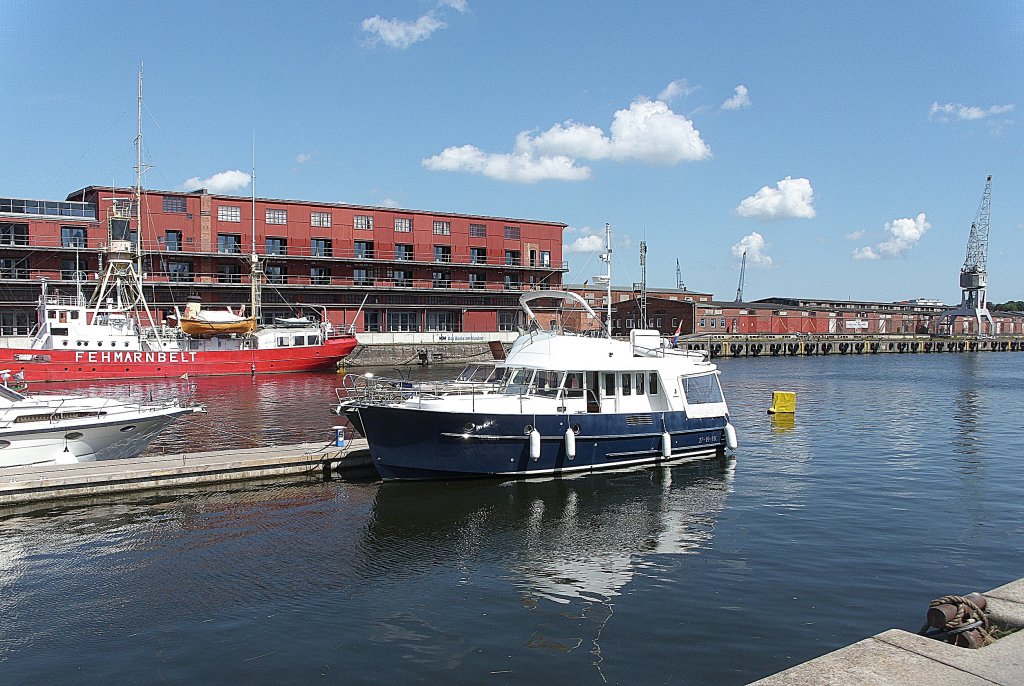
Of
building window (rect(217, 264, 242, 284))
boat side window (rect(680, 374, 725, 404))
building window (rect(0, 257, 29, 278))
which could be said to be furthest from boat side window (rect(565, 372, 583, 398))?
building window (rect(0, 257, 29, 278))

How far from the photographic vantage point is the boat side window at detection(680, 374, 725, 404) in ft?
76.3

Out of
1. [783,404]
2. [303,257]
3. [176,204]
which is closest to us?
[783,404]

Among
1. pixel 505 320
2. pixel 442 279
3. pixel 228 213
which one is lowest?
pixel 505 320

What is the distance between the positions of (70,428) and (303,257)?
51.4 meters

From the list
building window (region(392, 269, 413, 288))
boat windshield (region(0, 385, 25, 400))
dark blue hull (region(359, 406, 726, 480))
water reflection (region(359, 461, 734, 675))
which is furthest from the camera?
building window (region(392, 269, 413, 288))

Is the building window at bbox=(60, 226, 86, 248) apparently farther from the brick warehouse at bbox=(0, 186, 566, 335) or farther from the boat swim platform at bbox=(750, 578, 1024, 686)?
the boat swim platform at bbox=(750, 578, 1024, 686)

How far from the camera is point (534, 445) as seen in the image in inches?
771

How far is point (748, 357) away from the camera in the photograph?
94.6 meters

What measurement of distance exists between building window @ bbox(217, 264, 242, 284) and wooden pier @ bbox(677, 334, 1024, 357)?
50777mm

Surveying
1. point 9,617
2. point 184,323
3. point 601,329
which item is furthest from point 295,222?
point 9,617

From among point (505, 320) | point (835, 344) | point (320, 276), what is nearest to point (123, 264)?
point (320, 276)

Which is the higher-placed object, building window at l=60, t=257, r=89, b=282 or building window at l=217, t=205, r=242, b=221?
building window at l=217, t=205, r=242, b=221

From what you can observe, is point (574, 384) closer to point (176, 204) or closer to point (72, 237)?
point (176, 204)

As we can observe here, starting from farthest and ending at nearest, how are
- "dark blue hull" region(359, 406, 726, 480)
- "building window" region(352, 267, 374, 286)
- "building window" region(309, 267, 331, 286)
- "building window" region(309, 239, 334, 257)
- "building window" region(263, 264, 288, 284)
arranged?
"building window" region(352, 267, 374, 286) → "building window" region(309, 239, 334, 257) → "building window" region(309, 267, 331, 286) → "building window" region(263, 264, 288, 284) → "dark blue hull" region(359, 406, 726, 480)
